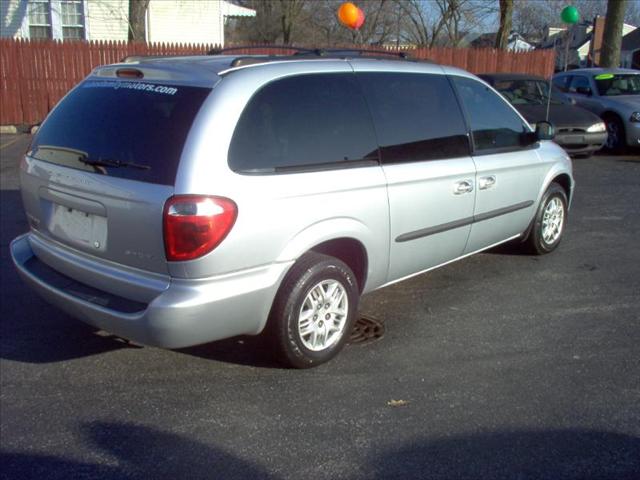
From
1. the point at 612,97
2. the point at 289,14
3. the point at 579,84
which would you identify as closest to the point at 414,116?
the point at 612,97

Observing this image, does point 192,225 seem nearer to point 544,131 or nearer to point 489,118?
point 489,118

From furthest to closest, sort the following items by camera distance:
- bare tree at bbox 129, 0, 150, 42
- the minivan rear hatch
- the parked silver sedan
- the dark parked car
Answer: bare tree at bbox 129, 0, 150, 42 → the parked silver sedan → the dark parked car → the minivan rear hatch

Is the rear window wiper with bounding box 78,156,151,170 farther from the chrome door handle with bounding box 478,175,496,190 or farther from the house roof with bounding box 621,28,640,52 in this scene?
the house roof with bounding box 621,28,640,52

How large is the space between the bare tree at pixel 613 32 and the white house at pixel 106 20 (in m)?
11.8

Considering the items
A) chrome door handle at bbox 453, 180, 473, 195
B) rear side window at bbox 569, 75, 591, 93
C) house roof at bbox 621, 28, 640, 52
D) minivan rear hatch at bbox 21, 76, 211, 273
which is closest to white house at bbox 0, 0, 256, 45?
rear side window at bbox 569, 75, 591, 93

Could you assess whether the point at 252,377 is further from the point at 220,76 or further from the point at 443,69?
the point at 443,69

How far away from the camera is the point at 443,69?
17.5ft

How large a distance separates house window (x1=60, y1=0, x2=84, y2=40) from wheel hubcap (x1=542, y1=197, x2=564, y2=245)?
18.0 metres

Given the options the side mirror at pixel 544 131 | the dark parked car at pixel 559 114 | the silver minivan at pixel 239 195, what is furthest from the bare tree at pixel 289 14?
the silver minivan at pixel 239 195

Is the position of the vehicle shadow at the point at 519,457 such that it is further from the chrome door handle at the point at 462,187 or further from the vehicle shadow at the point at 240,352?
the chrome door handle at the point at 462,187

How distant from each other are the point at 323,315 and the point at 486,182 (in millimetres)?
1905

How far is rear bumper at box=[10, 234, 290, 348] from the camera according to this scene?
3.56m

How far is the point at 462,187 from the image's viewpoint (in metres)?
5.11

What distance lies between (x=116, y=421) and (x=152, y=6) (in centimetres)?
2029
